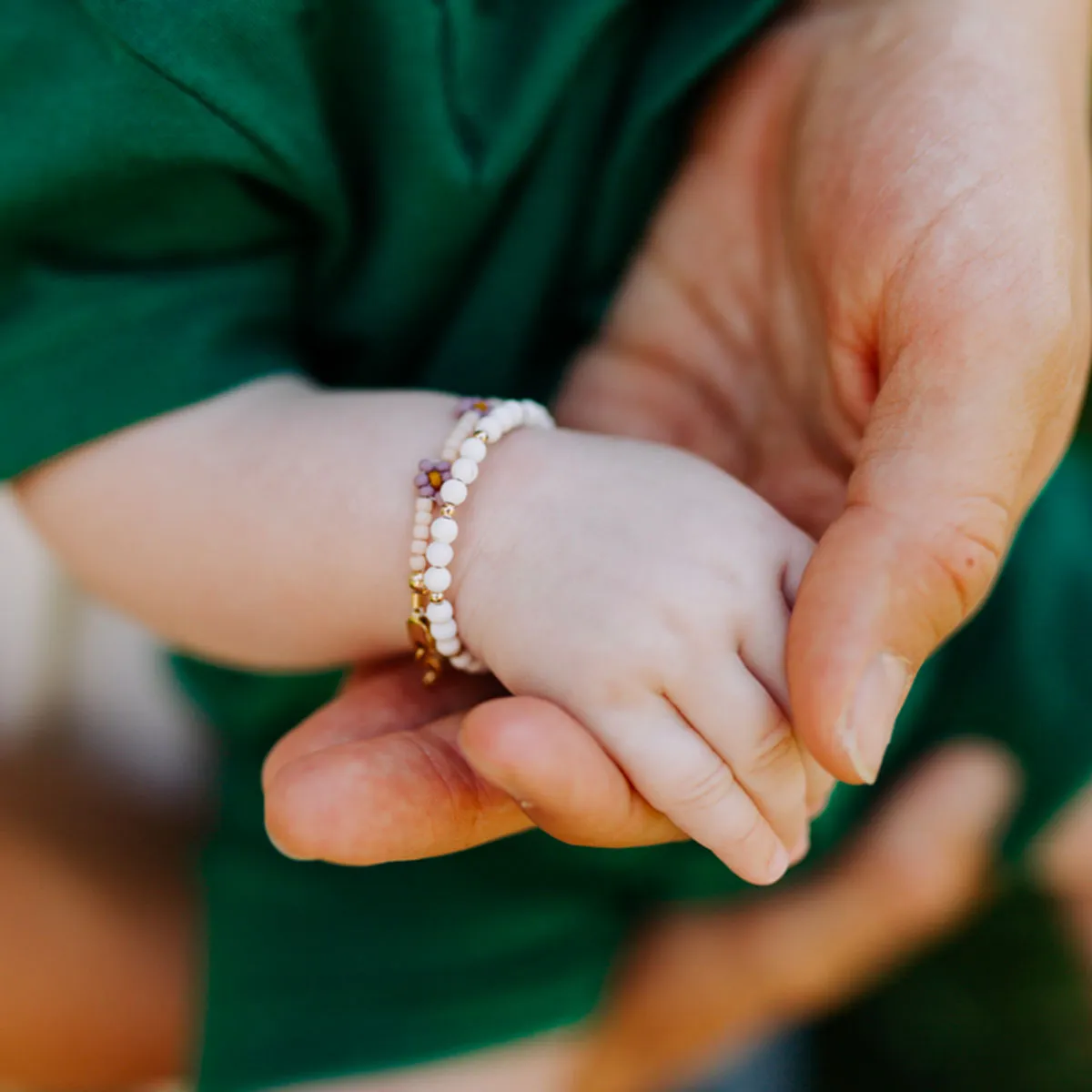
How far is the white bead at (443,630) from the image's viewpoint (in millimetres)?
603

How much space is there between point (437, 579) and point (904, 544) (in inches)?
10.0

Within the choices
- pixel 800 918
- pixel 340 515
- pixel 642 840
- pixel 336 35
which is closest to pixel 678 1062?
pixel 800 918

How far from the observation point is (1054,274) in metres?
0.56

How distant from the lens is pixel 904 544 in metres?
0.51

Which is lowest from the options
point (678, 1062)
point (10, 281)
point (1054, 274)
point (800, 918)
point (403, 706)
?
point (678, 1062)

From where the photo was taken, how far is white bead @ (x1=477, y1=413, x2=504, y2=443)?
62 cm

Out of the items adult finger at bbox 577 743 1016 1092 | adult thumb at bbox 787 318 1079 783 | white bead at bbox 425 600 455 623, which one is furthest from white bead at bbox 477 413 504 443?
adult finger at bbox 577 743 1016 1092

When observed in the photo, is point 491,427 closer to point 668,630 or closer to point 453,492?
point 453,492

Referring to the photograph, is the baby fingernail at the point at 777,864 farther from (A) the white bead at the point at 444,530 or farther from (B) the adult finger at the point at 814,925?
(B) the adult finger at the point at 814,925

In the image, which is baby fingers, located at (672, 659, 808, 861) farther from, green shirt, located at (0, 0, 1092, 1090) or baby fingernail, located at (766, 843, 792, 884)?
green shirt, located at (0, 0, 1092, 1090)

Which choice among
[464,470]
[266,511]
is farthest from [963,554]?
[266,511]

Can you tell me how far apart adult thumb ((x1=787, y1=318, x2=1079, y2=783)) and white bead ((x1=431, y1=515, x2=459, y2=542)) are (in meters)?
→ 0.20

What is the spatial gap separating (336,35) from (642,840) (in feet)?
1.81

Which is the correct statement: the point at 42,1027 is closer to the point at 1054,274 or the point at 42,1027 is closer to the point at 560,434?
the point at 560,434
